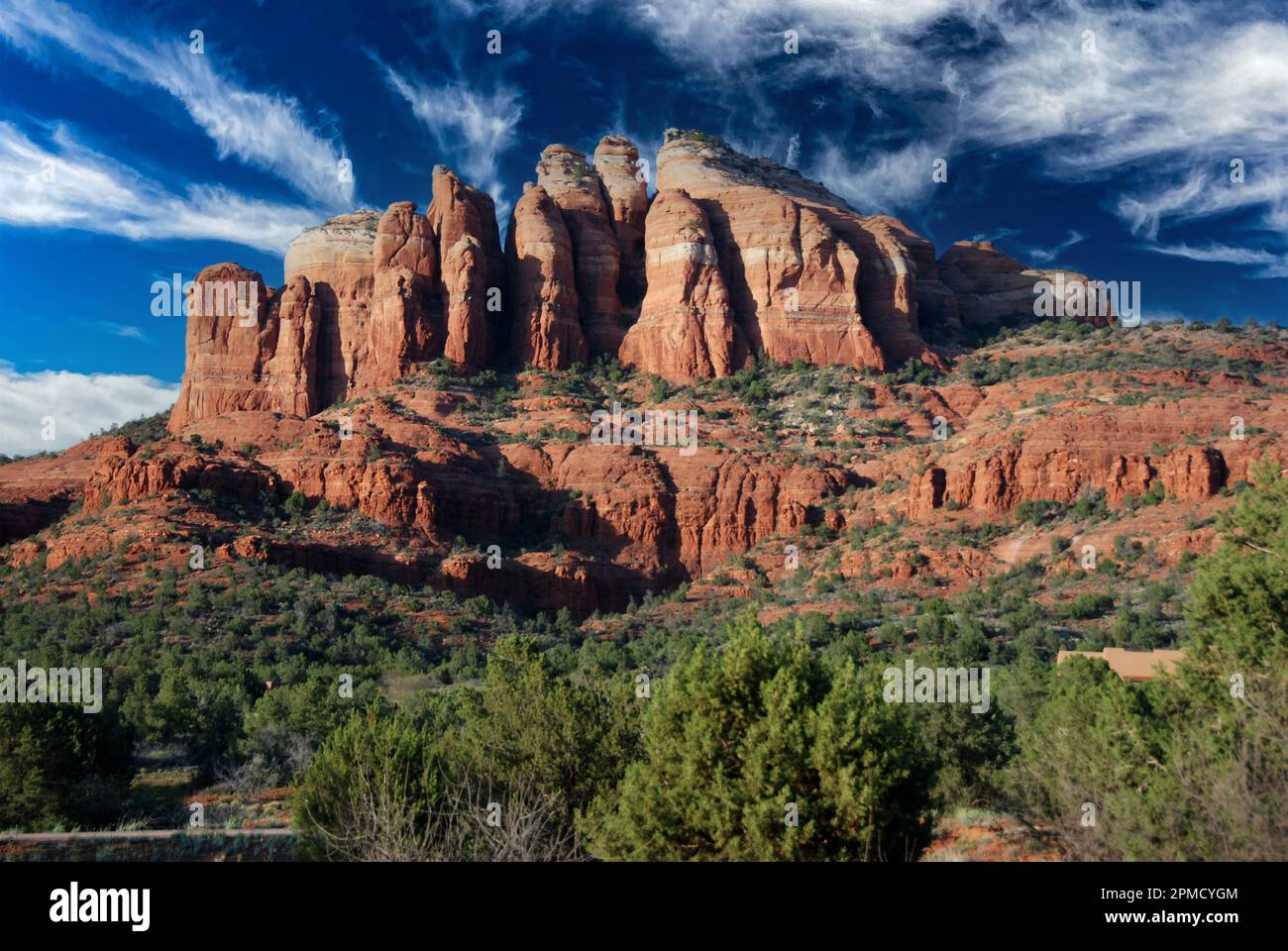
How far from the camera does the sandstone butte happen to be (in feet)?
182

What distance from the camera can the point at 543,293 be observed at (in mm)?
81250

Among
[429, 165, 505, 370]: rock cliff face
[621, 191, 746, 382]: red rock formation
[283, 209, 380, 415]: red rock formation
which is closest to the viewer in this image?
[429, 165, 505, 370]: rock cliff face

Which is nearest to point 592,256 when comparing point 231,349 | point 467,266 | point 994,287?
point 467,266

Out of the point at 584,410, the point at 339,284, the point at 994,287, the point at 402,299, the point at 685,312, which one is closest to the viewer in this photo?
the point at 584,410

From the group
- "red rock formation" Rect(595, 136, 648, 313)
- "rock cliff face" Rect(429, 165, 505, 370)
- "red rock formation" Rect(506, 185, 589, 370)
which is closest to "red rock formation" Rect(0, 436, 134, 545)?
"rock cliff face" Rect(429, 165, 505, 370)

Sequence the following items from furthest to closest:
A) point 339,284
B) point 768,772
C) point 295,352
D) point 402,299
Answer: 1. point 339,284
2. point 295,352
3. point 402,299
4. point 768,772

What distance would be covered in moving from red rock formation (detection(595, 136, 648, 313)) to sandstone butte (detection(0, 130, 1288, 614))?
0.86ft

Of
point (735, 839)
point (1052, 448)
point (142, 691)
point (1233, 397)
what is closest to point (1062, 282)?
point (1233, 397)

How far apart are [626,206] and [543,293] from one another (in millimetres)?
16223

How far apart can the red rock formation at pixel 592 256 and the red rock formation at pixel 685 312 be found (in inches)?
102

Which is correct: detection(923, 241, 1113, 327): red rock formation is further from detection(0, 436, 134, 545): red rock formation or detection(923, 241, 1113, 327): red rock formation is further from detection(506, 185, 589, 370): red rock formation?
detection(0, 436, 134, 545): red rock formation

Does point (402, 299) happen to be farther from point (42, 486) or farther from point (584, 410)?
point (42, 486)

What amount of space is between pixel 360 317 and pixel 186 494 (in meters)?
31.4
